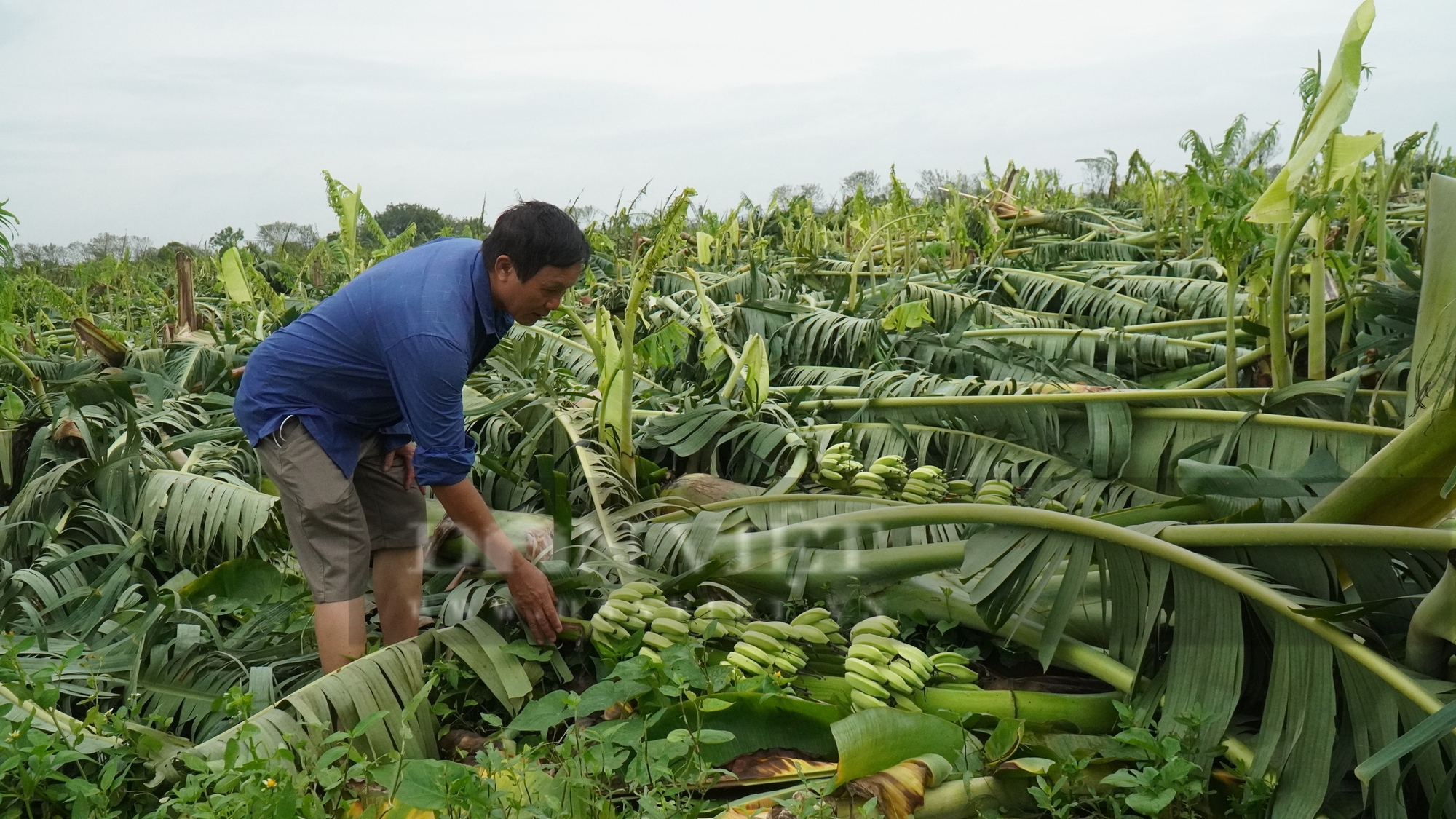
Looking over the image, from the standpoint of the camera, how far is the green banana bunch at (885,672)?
2.00 metres

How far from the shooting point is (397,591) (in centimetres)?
261

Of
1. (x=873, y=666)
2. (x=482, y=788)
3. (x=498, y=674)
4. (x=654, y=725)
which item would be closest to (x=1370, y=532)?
(x=873, y=666)

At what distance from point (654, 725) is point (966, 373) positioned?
2686 mm

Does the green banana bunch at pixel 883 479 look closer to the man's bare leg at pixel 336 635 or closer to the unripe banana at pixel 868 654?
the unripe banana at pixel 868 654

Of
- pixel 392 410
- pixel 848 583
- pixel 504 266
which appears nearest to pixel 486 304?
pixel 504 266

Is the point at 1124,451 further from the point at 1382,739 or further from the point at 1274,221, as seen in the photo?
the point at 1382,739

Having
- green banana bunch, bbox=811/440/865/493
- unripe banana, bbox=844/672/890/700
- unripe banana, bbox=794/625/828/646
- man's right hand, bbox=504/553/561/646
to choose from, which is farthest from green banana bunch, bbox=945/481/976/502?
man's right hand, bbox=504/553/561/646

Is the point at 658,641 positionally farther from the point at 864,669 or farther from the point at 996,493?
the point at 996,493

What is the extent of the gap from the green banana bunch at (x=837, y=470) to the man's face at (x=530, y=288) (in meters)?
1.23

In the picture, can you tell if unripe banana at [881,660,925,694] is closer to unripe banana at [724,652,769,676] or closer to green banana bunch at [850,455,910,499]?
unripe banana at [724,652,769,676]

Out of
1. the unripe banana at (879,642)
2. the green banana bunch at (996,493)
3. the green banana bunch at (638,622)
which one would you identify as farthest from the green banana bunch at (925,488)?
the green banana bunch at (638,622)

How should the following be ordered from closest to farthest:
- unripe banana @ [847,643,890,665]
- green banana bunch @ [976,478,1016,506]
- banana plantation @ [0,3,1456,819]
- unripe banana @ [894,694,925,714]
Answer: banana plantation @ [0,3,1456,819] < unripe banana @ [894,694,925,714] < unripe banana @ [847,643,890,665] < green banana bunch @ [976,478,1016,506]

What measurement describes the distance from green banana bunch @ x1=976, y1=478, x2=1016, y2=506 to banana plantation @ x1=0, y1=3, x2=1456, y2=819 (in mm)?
87

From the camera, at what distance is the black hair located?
2.04 metres
